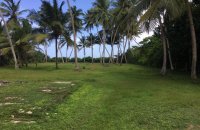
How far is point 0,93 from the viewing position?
1213cm

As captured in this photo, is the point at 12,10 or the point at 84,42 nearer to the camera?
the point at 12,10

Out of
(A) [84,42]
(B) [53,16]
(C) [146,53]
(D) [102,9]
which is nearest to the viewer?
(B) [53,16]

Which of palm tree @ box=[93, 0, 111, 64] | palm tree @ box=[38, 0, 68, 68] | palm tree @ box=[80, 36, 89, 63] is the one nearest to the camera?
palm tree @ box=[38, 0, 68, 68]

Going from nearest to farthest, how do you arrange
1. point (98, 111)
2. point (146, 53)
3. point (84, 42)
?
1. point (98, 111)
2. point (146, 53)
3. point (84, 42)

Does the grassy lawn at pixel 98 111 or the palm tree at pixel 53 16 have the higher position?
the palm tree at pixel 53 16

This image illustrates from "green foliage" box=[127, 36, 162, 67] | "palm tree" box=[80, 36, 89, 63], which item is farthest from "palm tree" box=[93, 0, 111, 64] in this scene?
"palm tree" box=[80, 36, 89, 63]

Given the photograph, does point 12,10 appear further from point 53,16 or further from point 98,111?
point 98,111

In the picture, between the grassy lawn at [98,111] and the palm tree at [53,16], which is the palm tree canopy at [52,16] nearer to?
the palm tree at [53,16]

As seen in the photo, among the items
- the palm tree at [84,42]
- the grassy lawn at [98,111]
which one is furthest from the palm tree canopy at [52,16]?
the palm tree at [84,42]

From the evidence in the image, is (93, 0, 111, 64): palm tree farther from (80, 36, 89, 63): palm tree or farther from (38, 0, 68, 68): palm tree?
(80, 36, 89, 63): palm tree

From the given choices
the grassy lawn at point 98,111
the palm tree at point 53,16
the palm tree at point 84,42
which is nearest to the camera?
the grassy lawn at point 98,111

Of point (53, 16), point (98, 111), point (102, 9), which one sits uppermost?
point (102, 9)

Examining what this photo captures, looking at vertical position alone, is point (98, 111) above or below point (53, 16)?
below

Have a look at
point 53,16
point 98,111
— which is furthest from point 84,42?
point 98,111
